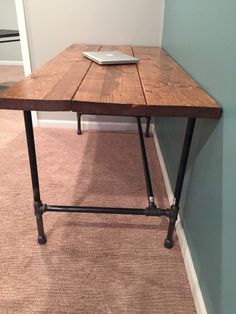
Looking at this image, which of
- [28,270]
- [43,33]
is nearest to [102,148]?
[43,33]

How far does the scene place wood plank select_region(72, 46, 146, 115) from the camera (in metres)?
0.71

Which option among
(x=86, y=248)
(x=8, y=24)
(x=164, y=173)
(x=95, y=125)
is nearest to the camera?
(x=86, y=248)

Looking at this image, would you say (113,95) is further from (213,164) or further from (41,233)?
(41,233)

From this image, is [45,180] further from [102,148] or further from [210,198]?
[210,198]

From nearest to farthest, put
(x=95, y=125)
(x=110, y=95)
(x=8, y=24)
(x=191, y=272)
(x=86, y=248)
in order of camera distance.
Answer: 1. (x=110, y=95)
2. (x=191, y=272)
3. (x=86, y=248)
4. (x=95, y=125)
5. (x=8, y=24)

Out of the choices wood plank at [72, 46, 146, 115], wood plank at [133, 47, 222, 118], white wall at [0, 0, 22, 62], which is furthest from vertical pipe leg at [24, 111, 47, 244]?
white wall at [0, 0, 22, 62]

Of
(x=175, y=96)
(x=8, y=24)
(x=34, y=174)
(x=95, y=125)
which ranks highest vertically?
(x=175, y=96)

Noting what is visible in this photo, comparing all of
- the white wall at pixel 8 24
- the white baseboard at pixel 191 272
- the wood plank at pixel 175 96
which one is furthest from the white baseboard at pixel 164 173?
the white wall at pixel 8 24

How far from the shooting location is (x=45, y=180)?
158 centimetres

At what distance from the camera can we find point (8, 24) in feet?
16.0

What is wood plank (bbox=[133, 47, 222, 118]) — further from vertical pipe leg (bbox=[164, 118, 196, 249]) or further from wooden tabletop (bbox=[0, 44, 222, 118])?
vertical pipe leg (bbox=[164, 118, 196, 249])

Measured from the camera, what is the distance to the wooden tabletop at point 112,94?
28.2 inches

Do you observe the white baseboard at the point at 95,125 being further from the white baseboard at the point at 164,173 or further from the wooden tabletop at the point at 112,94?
the wooden tabletop at the point at 112,94

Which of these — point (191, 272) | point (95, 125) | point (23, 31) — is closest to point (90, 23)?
point (23, 31)
